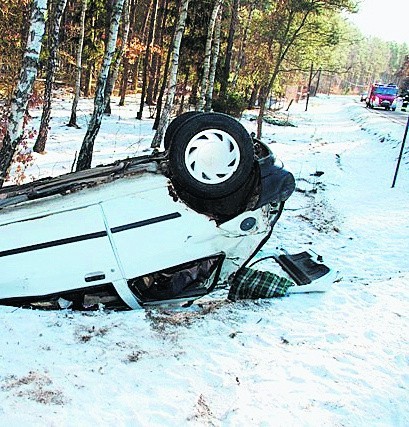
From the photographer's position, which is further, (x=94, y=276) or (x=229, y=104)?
(x=229, y=104)

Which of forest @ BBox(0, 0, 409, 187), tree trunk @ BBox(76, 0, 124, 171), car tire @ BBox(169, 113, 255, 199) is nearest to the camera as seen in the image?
car tire @ BBox(169, 113, 255, 199)

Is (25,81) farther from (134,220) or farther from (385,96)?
(385,96)

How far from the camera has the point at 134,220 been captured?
12.1ft

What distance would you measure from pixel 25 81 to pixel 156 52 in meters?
17.7

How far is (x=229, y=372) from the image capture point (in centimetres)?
318

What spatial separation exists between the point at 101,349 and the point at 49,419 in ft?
2.58

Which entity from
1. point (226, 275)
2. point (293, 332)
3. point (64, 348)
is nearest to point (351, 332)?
point (293, 332)

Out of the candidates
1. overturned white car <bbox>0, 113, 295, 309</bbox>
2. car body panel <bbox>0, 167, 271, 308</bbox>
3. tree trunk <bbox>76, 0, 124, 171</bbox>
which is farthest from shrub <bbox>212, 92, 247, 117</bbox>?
car body panel <bbox>0, 167, 271, 308</bbox>

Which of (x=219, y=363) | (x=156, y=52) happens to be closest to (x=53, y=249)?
(x=219, y=363)

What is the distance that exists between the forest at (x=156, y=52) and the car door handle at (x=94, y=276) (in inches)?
137

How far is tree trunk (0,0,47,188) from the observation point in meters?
5.96

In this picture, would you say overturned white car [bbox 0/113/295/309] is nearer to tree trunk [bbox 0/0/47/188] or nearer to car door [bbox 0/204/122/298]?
car door [bbox 0/204/122/298]

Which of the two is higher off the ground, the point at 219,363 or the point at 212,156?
the point at 212,156

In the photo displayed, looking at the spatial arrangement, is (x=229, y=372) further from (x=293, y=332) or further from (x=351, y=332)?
(x=351, y=332)
